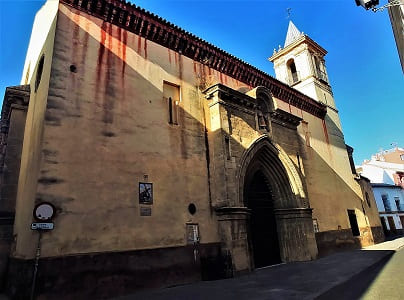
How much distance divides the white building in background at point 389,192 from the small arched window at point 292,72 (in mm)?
18395

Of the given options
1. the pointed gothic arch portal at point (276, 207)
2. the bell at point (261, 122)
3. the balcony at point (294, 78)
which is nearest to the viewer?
the pointed gothic arch portal at point (276, 207)

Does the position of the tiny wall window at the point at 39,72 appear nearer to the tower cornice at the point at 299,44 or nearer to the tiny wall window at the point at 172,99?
the tiny wall window at the point at 172,99

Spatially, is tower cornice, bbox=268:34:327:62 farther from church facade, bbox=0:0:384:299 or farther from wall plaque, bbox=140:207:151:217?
wall plaque, bbox=140:207:151:217

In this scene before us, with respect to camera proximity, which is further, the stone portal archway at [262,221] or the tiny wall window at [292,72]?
the tiny wall window at [292,72]

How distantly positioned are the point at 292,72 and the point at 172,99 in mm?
14291

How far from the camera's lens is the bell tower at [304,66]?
58.9 ft

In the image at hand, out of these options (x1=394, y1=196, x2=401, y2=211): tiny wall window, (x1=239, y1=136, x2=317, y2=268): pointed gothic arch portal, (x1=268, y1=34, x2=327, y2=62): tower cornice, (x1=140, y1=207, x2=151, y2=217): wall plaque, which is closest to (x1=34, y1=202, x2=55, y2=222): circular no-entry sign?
(x1=140, y1=207, x2=151, y2=217): wall plaque

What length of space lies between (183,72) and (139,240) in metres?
5.75

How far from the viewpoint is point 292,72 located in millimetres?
20109

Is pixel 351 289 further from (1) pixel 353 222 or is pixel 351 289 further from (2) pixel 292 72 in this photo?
(2) pixel 292 72

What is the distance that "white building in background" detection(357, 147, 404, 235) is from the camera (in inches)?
1150

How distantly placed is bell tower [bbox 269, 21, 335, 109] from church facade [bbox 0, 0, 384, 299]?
284 inches

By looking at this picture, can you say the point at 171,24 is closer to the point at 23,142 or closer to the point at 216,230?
the point at 23,142

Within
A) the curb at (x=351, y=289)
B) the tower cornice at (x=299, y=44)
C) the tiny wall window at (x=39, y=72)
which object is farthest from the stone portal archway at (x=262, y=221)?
the tower cornice at (x=299, y=44)
